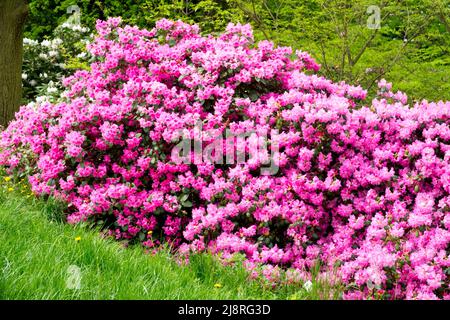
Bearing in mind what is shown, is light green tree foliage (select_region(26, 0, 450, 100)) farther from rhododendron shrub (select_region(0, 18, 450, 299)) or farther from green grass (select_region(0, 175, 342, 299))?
green grass (select_region(0, 175, 342, 299))

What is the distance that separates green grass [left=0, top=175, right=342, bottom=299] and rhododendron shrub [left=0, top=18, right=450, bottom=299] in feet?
1.05

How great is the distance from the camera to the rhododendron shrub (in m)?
4.55

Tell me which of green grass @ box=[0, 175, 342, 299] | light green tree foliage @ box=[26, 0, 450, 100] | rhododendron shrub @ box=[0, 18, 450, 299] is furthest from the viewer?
light green tree foliage @ box=[26, 0, 450, 100]

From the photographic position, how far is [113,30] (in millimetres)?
6324

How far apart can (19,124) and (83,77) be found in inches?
31.3

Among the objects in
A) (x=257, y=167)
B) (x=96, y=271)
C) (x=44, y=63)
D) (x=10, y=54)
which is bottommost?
(x=96, y=271)

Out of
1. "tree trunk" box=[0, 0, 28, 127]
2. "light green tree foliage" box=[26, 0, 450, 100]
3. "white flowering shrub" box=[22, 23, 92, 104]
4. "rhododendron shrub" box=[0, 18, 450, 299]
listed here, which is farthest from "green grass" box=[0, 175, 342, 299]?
"white flowering shrub" box=[22, 23, 92, 104]

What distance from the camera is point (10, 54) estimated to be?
816cm

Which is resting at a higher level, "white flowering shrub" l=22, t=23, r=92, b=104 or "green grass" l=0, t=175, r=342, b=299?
"white flowering shrub" l=22, t=23, r=92, b=104

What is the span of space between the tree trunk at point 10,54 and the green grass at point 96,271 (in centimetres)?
379

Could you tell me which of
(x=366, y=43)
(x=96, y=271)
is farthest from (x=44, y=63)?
(x=96, y=271)

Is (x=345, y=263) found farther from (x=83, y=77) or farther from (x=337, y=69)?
(x=337, y=69)

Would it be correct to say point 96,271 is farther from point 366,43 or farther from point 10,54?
point 366,43

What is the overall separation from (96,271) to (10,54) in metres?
5.19
